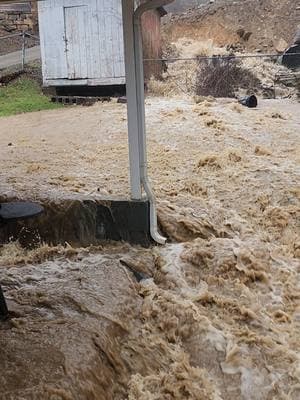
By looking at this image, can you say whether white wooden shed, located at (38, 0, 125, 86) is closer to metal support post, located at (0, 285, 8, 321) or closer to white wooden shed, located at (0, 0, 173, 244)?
white wooden shed, located at (0, 0, 173, 244)

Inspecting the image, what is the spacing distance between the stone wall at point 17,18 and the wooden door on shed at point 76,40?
4025 mm

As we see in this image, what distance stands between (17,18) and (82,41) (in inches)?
174

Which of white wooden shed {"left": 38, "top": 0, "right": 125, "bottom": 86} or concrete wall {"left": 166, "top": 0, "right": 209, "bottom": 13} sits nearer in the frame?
white wooden shed {"left": 38, "top": 0, "right": 125, "bottom": 86}

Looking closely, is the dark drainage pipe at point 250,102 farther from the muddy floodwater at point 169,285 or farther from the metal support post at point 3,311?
the metal support post at point 3,311

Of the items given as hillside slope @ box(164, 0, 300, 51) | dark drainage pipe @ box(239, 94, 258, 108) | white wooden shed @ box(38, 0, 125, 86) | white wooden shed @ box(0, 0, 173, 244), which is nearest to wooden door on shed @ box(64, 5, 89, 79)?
white wooden shed @ box(38, 0, 125, 86)

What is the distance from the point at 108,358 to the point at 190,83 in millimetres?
9276

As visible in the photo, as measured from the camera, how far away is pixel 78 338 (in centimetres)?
316

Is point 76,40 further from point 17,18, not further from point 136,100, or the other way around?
point 136,100

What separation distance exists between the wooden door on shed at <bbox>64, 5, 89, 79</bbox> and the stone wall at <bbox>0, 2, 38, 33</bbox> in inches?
158

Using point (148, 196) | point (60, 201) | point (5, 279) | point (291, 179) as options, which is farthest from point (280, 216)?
point (5, 279)

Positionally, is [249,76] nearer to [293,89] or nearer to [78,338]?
[293,89]

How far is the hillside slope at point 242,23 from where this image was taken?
56.9 feet

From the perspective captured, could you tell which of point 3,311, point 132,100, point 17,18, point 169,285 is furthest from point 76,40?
point 3,311

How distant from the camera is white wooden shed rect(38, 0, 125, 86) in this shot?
9.90 m
